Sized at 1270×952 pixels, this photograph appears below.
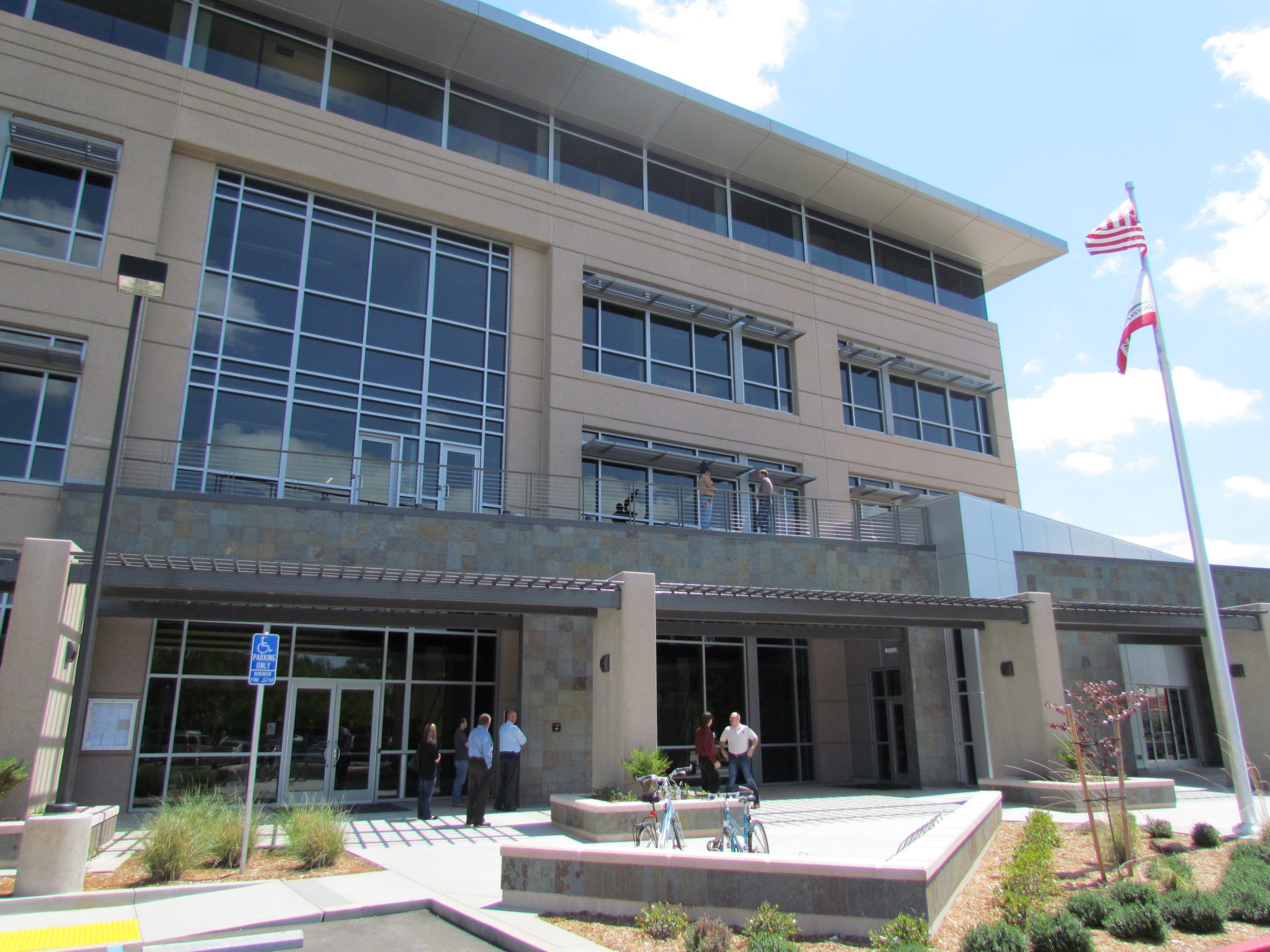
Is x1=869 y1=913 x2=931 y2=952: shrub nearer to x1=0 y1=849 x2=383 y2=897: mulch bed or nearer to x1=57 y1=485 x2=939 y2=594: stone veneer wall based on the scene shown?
x1=0 y1=849 x2=383 y2=897: mulch bed

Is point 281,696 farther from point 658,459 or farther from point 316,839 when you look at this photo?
point 658,459

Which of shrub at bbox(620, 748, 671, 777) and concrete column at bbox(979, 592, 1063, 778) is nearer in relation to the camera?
shrub at bbox(620, 748, 671, 777)

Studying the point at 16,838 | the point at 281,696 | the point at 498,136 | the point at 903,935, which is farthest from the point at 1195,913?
the point at 498,136

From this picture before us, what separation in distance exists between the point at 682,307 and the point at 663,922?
18.2 metres

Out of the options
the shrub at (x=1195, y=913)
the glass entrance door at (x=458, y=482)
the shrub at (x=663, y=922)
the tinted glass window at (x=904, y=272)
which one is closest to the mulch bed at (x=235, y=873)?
the shrub at (x=663, y=922)

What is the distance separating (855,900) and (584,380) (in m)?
15.5

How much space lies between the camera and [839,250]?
27.8 metres

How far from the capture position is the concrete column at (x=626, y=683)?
1341 cm

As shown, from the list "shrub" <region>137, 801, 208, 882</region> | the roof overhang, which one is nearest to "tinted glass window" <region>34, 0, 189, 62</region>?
the roof overhang

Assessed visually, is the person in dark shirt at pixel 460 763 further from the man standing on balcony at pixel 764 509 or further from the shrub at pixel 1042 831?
the shrub at pixel 1042 831

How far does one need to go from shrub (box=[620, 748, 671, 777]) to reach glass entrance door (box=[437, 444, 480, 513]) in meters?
6.89

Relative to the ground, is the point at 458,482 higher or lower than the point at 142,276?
lower

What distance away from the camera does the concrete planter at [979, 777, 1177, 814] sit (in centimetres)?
1440

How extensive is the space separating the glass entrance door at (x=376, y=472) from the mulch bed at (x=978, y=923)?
11.2 meters
